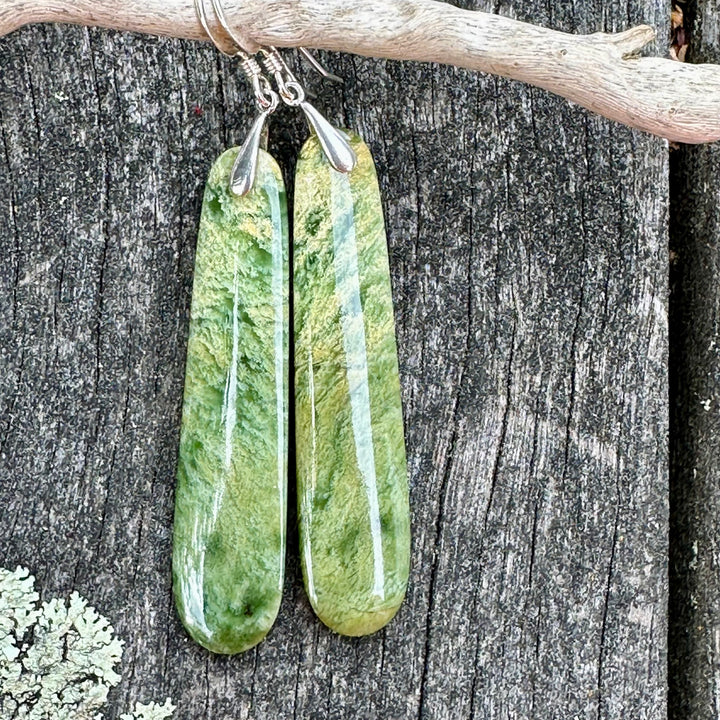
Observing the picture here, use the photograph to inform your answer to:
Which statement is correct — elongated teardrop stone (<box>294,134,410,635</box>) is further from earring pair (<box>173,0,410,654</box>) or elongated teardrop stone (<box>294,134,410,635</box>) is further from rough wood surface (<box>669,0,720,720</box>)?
rough wood surface (<box>669,0,720,720</box>)

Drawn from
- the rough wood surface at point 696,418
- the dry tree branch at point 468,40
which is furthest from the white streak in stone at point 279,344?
the rough wood surface at point 696,418

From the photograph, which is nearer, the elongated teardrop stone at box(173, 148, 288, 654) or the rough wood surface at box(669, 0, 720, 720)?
the elongated teardrop stone at box(173, 148, 288, 654)

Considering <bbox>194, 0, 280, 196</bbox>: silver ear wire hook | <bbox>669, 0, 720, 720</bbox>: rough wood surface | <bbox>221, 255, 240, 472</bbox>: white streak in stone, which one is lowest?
<bbox>669, 0, 720, 720</bbox>: rough wood surface

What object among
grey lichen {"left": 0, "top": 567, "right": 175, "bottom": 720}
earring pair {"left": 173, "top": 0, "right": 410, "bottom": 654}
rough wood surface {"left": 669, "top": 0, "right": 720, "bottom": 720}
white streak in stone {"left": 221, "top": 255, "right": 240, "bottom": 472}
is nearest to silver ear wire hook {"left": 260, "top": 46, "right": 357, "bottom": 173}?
earring pair {"left": 173, "top": 0, "right": 410, "bottom": 654}

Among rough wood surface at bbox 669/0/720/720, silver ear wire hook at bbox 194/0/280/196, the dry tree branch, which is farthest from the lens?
rough wood surface at bbox 669/0/720/720

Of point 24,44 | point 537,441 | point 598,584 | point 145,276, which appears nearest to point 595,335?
point 537,441

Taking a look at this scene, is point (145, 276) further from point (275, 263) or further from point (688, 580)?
point (688, 580)

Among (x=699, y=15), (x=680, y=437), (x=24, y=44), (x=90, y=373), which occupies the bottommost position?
(x=680, y=437)
